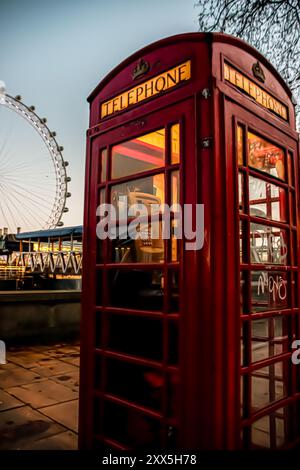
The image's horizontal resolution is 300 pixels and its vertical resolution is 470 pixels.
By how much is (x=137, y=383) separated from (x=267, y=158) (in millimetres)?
1706

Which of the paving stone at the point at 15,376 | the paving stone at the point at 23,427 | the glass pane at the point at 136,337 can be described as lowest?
the paving stone at the point at 15,376

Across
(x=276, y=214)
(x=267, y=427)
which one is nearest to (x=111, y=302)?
(x=276, y=214)

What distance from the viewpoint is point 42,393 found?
11.6 ft

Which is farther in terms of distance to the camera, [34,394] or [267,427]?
[34,394]

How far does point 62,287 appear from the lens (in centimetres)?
1025

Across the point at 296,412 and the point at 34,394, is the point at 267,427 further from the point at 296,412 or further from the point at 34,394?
the point at 34,394

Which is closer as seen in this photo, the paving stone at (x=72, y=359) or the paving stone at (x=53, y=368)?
the paving stone at (x=53, y=368)

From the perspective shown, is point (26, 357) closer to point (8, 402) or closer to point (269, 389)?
point (8, 402)

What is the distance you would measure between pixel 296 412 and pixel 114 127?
84.7 inches

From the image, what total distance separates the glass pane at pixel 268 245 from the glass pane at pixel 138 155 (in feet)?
2.77

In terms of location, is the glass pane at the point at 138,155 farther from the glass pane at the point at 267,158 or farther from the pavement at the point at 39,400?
the pavement at the point at 39,400

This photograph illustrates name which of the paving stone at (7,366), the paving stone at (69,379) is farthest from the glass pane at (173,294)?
the paving stone at (7,366)

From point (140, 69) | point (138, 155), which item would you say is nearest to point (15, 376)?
point (138, 155)

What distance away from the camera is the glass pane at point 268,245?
214 cm
